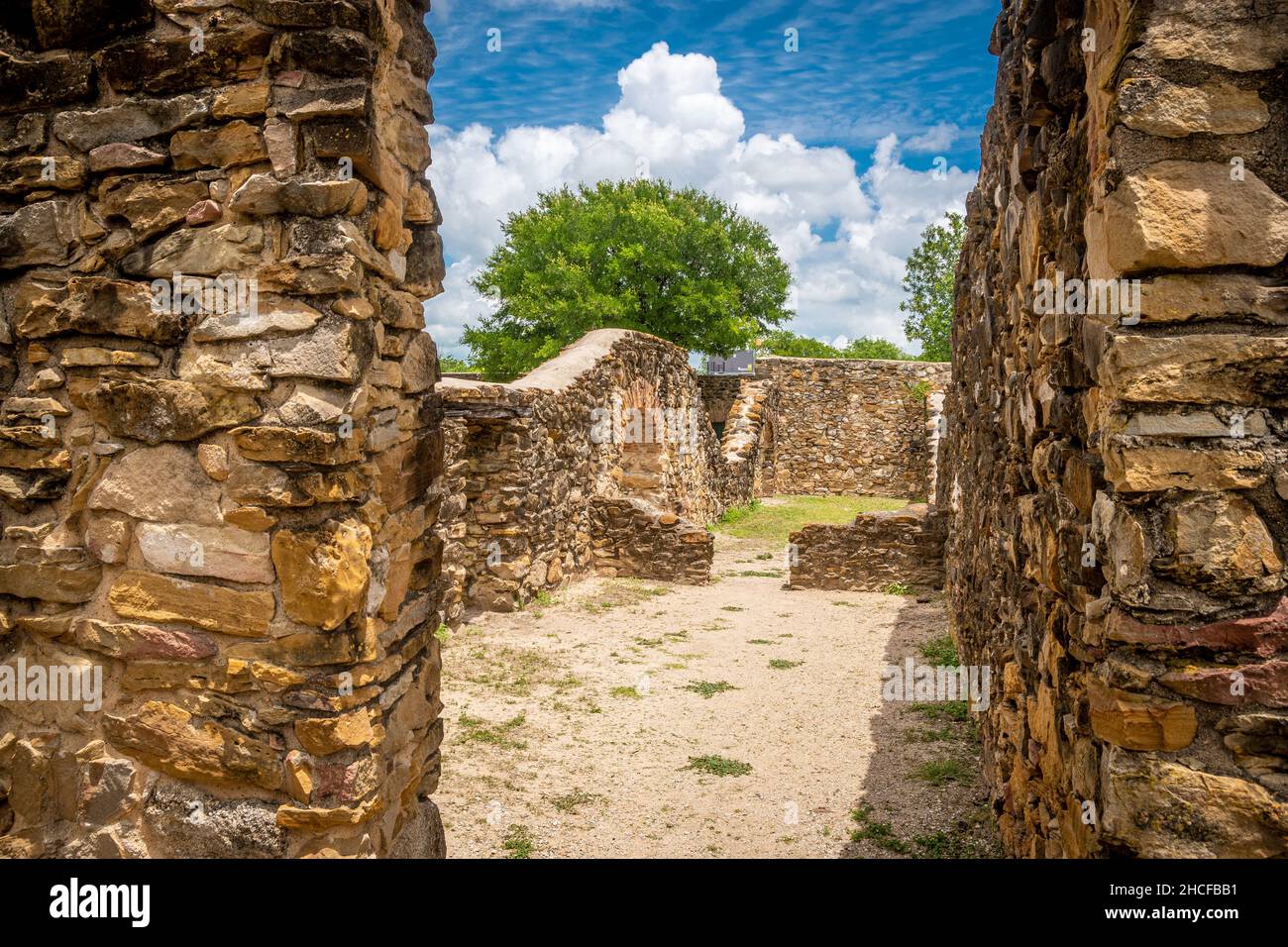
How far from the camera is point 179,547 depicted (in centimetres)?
269

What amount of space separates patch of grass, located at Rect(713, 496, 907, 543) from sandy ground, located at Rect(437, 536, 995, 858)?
6.07 m

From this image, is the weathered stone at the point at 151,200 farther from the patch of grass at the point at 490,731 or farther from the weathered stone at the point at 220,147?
the patch of grass at the point at 490,731

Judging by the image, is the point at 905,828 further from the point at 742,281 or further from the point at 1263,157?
the point at 742,281

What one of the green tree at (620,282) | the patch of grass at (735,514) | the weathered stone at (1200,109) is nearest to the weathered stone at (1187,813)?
the weathered stone at (1200,109)

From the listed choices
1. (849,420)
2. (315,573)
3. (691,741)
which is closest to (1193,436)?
(315,573)

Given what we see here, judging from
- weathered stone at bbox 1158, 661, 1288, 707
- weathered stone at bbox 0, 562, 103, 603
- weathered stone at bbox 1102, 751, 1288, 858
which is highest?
weathered stone at bbox 0, 562, 103, 603

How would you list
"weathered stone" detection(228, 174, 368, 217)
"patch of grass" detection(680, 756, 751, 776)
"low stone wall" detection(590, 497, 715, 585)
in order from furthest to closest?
1. "low stone wall" detection(590, 497, 715, 585)
2. "patch of grass" detection(680, 756, 751, 776)
3. "weathered stone" detection(228, 174, 368, 217)

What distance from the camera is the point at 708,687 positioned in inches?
271

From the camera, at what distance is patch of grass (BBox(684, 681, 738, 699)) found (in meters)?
6.77

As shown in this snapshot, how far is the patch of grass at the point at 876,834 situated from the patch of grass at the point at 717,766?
84 cm

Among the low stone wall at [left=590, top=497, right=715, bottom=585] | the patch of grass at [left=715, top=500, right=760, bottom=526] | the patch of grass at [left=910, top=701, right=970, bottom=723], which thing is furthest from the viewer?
the patch of grass at [left=715, top=500, right=760, bottom=526]

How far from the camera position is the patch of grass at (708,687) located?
266 inches

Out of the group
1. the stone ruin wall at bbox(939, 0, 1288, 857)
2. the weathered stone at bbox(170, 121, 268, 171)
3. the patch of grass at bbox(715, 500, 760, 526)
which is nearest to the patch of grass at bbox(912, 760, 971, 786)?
the stone ruin wall at bbox(939, 0, 1288, 857)

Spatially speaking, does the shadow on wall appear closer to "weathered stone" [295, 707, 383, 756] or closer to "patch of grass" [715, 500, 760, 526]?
"weathered stone" [295, 707, 383, 756]
